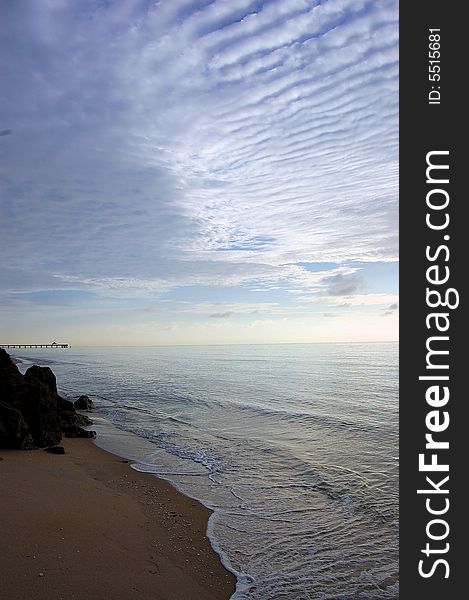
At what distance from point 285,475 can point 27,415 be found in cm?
800

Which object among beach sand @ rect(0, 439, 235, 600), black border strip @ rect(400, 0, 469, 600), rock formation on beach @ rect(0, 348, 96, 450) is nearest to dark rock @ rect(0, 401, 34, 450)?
rock formation on beach @ rect(0, 348, 96, 450)

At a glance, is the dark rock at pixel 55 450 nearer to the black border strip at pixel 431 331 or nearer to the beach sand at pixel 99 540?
the beach sand at pixel 99 540

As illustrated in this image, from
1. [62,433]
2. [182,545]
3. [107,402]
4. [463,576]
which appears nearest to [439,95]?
[463,576]

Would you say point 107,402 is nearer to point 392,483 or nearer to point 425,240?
point 392,483

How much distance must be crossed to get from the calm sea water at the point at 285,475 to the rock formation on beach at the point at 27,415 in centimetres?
185

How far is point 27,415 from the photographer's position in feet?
47.3

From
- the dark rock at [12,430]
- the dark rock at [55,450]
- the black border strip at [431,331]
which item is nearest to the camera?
the black border strip at [431,331]

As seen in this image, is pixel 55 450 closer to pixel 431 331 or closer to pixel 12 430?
pixel 12 430

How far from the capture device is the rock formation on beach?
42.6 ft

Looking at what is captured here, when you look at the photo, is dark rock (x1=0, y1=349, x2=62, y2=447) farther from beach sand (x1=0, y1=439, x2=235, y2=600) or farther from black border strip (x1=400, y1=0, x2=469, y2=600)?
black border strip (x1=400, y1=0, x2=469, y2=600)

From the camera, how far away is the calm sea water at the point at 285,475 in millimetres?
7051

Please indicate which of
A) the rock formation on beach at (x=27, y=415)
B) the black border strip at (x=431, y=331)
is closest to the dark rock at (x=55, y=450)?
the rock formation on beach at (x=27, y=415)

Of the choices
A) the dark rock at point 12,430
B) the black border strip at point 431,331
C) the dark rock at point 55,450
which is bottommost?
the dark rock at point 55,450

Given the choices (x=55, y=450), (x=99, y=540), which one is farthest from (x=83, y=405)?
(x=99, y=540)
